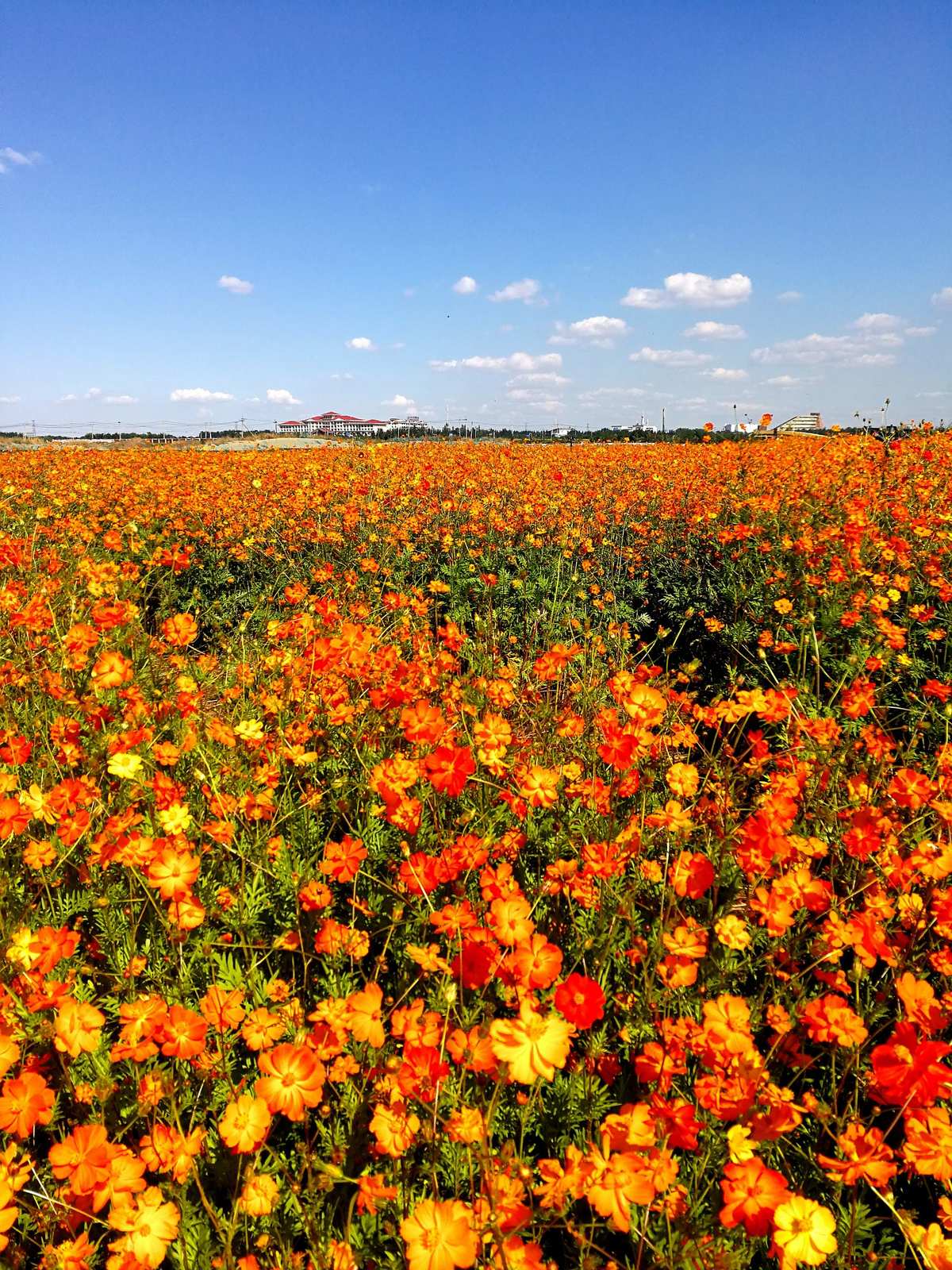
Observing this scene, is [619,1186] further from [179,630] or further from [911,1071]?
[179,630]

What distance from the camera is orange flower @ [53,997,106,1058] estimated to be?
1.23m

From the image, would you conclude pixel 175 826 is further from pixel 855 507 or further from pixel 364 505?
pixel 364 505

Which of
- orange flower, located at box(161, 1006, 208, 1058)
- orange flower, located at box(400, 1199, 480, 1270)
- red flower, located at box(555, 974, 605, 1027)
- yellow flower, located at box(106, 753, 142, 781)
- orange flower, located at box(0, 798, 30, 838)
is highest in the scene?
yellow flower, located at box(106, 753, 142, 781)

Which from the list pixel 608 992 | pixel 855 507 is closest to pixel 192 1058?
pixel 608 992

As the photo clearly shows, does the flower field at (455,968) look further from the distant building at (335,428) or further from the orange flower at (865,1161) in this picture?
the distant building at (335,428)

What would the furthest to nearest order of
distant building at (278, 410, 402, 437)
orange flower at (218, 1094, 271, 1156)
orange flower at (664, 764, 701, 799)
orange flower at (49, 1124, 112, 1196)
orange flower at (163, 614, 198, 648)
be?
distant building at (278, 410, 402, 437), orange flower at (163, 614, 198, 648), orange flower at (664, 764, 701, 799), orange flower at (218, 1094, 271, 1156), orange flower at (49, 1124, 112, 1196)

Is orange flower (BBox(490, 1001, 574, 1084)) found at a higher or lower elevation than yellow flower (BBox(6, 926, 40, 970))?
higher

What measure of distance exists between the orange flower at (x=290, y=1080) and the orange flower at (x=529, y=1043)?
0.32 metres

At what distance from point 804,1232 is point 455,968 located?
672 mm

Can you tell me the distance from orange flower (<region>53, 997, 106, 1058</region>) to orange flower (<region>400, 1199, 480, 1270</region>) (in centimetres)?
64

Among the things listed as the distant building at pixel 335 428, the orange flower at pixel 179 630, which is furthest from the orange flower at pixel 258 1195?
the distant building at pixel 335 428

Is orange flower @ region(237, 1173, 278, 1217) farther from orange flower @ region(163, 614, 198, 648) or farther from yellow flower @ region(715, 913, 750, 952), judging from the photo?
orange flower @ region(163, 614, 198, 648)

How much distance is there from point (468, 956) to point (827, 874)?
3.77 feet

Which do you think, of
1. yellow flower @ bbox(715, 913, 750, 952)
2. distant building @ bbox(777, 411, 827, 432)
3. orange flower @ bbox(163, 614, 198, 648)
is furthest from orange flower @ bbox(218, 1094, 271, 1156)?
distant building @ bbox(777, 411, 827, 432)
